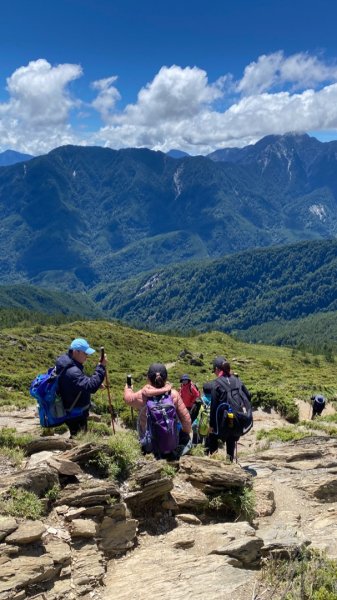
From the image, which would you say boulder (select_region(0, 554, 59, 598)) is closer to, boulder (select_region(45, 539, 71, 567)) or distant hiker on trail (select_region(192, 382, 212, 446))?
boulder (select_region(45, 539, 71, 567))

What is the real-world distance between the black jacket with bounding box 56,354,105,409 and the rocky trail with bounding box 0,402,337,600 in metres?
1.13

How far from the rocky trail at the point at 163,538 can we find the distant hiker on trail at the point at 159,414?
0.86m

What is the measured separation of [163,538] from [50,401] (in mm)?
4051

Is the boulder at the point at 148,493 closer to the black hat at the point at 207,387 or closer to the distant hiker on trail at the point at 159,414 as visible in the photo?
the distant hiker on trail at the point at 159,414

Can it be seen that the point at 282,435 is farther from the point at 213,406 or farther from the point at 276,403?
the point at 213,406

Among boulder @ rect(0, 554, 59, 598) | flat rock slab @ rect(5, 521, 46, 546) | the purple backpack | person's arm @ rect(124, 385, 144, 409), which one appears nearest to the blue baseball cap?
person's arm @ rect(124, 385, 144, 409)

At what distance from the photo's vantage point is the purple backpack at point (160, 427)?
1116 cm

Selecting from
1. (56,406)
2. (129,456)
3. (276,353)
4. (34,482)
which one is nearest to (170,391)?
(129,456)

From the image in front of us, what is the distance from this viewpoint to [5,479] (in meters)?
9.59

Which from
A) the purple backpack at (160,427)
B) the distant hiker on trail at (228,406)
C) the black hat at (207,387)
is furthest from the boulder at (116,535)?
the black hat at (207,387)

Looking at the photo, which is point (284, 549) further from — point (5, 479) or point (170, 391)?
point (5, 479)

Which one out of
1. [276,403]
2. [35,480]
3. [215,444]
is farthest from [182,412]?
[276,403]

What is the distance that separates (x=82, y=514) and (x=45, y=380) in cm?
358

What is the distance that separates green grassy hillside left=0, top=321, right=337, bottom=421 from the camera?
137 ft
